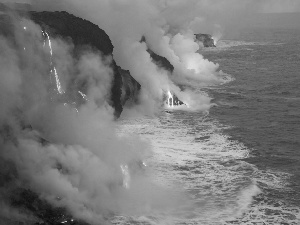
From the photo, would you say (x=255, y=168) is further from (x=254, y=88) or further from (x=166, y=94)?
(x=254, y=88)

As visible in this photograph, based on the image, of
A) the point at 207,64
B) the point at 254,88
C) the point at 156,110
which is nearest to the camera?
the point at 156,110

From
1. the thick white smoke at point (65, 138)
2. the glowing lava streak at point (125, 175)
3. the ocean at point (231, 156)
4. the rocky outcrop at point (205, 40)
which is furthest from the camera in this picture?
the rocky outcrop at point (205, 40)

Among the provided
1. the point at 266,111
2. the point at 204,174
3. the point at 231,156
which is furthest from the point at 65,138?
the point at 266,111

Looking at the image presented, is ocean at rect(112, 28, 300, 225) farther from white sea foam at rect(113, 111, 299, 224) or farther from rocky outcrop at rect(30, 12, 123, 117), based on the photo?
rocky outcrop at rect(30, 12, 123, 117)

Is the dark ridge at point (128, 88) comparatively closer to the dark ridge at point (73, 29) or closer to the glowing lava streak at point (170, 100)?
the glowing lava streak at point (170, 100)

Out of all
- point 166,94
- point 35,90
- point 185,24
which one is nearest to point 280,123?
point 166,94

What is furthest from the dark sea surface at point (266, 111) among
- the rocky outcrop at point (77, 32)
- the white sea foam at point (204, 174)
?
the rocky outcrop at point (77, 32)

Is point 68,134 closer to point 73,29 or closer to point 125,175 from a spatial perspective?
point 125,175

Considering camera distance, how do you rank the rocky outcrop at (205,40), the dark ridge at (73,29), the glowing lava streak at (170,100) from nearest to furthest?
Answer: 1. the dark ridge at (73,29)
2. the glowing lava streak at (170,100)
3. the rocky outcrop at (205,40)
